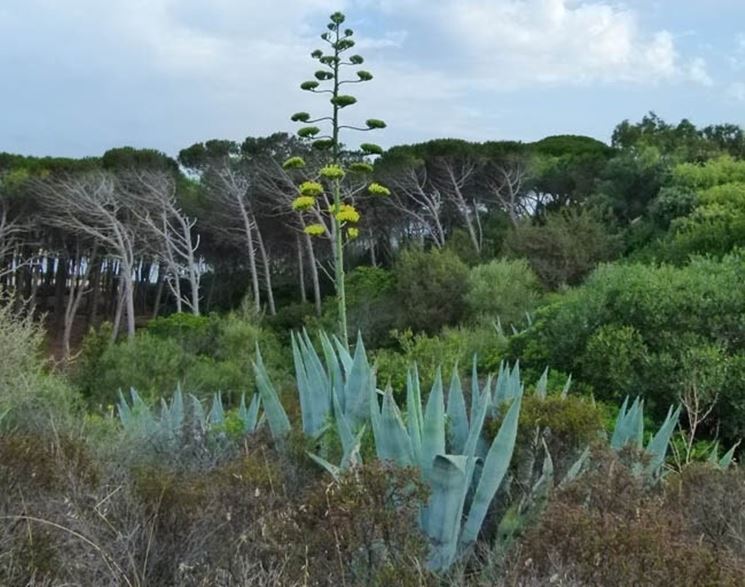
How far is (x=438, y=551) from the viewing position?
3555 mm

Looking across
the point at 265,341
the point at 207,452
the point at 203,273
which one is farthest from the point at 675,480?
the point at 203,273

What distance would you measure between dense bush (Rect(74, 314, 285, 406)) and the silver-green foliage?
539 inches

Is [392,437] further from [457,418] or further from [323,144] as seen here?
[323,144]

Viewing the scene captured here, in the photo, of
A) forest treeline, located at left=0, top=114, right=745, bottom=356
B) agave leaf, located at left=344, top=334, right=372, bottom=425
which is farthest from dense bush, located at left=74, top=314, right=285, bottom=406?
agave leaf, located at left=344, top=334, right=372, bottom=425

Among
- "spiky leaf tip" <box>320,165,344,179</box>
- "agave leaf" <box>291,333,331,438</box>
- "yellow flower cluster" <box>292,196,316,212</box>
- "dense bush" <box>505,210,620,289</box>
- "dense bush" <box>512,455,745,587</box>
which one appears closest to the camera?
"dense bush" <box>512,455,745,587</box>

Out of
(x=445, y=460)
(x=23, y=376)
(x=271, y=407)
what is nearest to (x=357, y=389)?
(x=271, y=407)

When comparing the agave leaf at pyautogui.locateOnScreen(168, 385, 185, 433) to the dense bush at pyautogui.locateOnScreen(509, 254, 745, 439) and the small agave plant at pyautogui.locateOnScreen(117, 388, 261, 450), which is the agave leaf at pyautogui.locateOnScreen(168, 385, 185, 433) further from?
the dense bush at pyautogui.locateOnScreen(509, 254, 745, 439)

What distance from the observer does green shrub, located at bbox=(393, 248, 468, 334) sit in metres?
25.6

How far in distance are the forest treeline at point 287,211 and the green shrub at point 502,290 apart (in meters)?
2.28

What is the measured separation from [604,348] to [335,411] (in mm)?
5353

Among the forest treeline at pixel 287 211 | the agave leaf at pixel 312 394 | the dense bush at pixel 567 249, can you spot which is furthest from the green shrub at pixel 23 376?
the dense bush at pixel 567 249

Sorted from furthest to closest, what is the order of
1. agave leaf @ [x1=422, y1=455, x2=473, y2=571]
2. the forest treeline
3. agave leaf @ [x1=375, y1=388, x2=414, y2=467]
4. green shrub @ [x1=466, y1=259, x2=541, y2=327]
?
the forest treeline, green shrub @ [x1=466, y1=259, x2=541, y2=327], agave leaf @ [x1=375, y1=388, x2=414, y2=467], agave leaf @ [x1=422, y1=455, x2=473, y2=571]

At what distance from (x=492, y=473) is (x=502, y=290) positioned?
1973 cm

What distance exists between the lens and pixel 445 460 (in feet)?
11.6
